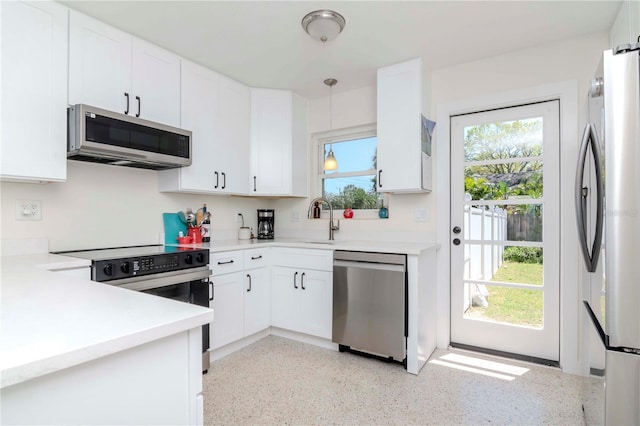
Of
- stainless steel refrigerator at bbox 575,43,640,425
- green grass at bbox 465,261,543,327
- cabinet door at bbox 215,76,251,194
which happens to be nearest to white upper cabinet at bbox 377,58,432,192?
green grass at bbox 465,261,543,327

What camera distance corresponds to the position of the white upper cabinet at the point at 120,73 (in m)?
2.07

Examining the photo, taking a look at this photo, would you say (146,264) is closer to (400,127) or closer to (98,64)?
(98,64)

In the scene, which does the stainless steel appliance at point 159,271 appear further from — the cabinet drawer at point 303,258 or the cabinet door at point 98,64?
the cabinet door at point 98,64

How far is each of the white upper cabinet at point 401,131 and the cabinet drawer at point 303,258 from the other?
0.76 m

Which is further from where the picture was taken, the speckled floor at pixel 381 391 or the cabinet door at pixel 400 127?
the cabinet door at pixel 400 127

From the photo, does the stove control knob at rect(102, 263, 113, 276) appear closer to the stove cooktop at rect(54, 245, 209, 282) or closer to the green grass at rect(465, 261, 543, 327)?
the stove cooktop at rect(54, 245, 209, 282)

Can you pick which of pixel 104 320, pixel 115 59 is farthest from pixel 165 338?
pixel 115 59

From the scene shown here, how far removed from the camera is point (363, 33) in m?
2.35

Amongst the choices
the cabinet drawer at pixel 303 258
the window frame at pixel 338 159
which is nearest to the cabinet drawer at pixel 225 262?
the cabinet drawer at pixel 303 258

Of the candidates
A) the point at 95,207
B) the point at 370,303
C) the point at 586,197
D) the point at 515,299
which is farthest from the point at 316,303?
the point at 586,197

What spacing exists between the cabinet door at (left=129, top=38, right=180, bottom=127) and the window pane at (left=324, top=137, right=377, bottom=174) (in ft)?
5.48

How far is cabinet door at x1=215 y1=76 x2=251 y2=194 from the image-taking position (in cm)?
300

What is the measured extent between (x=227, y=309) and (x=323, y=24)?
2188mm

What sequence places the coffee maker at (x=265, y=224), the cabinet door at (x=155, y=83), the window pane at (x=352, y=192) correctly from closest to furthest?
the cabinet door at (x=155, y=83), the window pane at (x=352, y=192), the coffee maker at (x=265, y=224)
